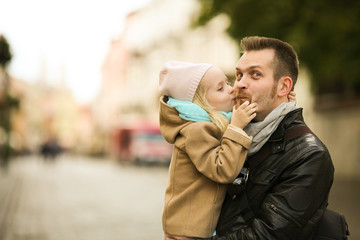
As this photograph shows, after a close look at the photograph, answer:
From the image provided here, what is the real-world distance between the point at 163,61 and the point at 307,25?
4367cm

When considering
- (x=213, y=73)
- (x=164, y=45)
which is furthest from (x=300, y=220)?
(x=164, y=45)

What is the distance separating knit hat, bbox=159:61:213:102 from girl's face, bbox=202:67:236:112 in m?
0.03

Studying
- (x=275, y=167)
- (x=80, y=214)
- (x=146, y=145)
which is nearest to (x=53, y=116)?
(x=146, y=145)

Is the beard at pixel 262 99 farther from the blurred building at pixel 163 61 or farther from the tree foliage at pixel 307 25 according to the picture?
the blurred building at pixel 163 61

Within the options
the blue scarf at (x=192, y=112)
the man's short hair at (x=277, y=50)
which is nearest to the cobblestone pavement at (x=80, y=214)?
the blue scarf at (x=192, y=112)

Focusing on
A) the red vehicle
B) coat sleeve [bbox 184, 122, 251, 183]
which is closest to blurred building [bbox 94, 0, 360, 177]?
the red vehicle

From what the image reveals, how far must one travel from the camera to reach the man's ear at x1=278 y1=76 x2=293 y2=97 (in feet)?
7.18

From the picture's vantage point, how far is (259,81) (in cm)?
215

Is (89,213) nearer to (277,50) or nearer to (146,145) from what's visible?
(277,50)

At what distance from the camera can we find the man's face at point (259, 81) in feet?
7.06

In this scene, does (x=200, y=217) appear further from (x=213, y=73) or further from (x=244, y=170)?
(x=213, y=73)

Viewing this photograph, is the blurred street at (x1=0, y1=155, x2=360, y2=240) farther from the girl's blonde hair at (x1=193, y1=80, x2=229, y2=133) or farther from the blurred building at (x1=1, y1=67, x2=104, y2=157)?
the blurred building at (x1=1, y1=67, x2=104, y2=157)

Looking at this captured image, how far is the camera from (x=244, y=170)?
2180 millimetres

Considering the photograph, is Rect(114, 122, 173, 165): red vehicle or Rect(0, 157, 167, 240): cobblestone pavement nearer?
Rect(0, 157, 167, 240): cobblestone pavement
